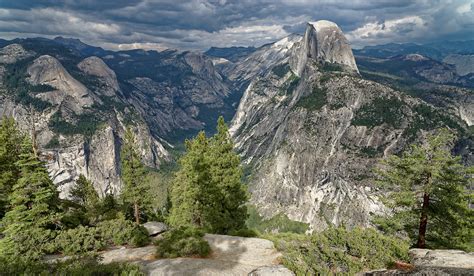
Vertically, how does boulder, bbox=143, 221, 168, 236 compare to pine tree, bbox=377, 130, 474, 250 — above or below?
below

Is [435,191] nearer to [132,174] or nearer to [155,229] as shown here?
[155,229]

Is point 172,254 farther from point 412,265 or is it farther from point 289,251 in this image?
point 412,265

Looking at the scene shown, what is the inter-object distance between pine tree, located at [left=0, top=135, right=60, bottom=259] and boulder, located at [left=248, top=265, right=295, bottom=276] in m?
18.8

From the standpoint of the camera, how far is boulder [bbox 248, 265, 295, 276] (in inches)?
758

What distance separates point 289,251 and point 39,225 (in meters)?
23.0

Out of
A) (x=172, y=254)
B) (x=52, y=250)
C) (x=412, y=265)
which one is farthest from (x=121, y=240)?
(x=412, y=265)

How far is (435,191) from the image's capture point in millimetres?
28219

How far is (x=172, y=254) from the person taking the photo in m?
24.2

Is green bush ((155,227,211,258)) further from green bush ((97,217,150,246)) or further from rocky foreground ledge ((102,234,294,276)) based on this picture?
green bush ((97,217,150,246))

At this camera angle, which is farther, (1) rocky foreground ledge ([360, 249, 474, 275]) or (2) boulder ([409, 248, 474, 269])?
(2) boulder ([409, 248, 474, 269])

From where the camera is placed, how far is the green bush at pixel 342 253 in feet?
63.2

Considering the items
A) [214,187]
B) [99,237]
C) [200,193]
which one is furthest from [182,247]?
[214,187]

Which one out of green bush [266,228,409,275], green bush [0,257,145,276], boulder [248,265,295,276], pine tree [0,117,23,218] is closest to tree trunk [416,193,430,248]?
green bush [266,228,409,275]

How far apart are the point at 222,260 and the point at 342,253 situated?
8.35 m
